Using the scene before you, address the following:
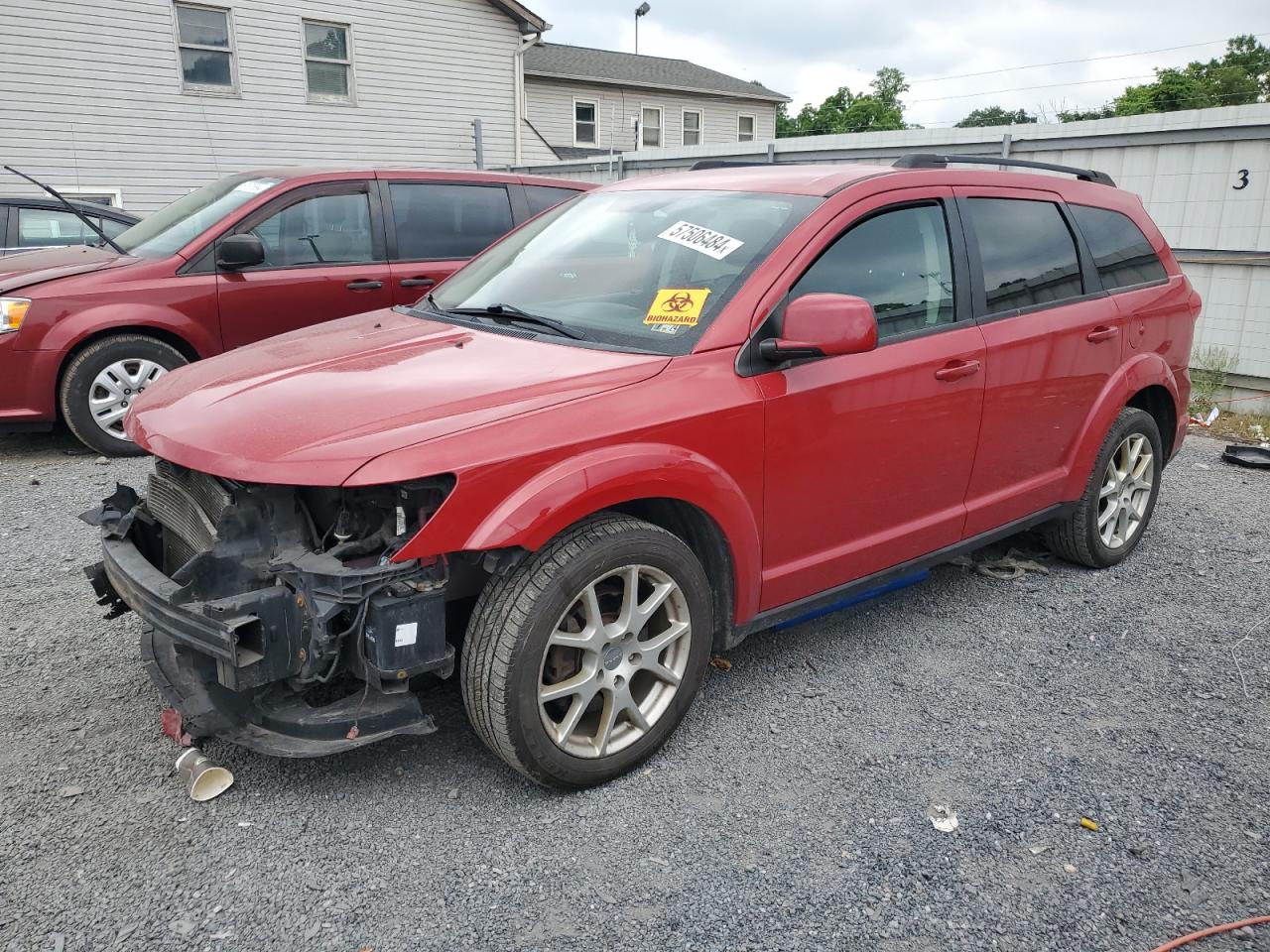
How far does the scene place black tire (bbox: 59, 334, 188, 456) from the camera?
605cm

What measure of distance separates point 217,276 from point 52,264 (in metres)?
1.14

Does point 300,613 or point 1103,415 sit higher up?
point 1103,415

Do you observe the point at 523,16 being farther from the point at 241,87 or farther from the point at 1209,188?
the point at 1209,188

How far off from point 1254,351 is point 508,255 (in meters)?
7.24

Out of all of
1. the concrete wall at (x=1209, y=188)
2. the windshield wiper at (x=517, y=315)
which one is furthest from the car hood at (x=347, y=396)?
the concrete wall at (x=1209, y=188)

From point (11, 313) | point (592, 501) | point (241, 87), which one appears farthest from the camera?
point (241, 87)

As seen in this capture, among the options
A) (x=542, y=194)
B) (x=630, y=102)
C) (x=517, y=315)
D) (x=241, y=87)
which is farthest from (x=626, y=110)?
(x=517, y=315)

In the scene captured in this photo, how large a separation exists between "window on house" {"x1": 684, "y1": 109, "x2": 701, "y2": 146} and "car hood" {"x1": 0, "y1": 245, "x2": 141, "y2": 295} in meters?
25.6

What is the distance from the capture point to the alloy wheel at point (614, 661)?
274 centimetres

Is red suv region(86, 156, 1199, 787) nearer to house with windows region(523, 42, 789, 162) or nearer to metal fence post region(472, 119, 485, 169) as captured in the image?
metal fence post region(472, 119, 485, 169)

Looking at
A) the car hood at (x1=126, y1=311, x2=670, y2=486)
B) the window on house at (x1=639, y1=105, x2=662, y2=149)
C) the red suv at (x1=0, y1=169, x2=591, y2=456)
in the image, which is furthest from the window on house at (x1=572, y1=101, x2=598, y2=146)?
the car hood at (x1=126, y1=311, x2=670, y2=486)

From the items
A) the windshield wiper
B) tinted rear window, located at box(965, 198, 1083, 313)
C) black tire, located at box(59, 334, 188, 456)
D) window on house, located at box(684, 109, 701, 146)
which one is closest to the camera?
the windshield wiper

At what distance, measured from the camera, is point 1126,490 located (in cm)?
463

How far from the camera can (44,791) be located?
9.07 ft
